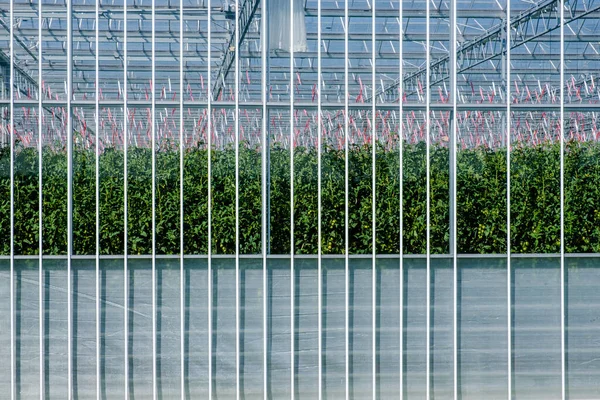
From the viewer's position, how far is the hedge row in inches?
210

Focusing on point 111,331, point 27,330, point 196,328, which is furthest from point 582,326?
point 27,330

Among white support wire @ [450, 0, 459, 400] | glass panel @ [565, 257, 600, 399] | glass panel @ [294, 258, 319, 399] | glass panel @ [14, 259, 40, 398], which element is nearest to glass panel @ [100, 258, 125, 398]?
glass panel @ [14, 259, 40, 398]

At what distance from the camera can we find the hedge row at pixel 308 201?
17.5 ft

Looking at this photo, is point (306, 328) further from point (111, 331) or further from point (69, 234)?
point (69, 234)

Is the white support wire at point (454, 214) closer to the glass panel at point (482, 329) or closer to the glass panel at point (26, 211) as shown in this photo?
the glass panel at point (482, 329)

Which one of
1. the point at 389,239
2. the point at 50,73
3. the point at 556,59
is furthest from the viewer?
the point at 50,73

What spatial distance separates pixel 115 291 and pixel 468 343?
7.39ft

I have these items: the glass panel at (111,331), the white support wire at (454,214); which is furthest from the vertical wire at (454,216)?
the glass panel at (111,331)

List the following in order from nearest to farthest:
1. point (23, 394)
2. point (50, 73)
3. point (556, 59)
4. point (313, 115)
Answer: point (23, 394)
point (313, 115)
point (556, 59)
point (50, 73)

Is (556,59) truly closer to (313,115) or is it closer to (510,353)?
(313,115)

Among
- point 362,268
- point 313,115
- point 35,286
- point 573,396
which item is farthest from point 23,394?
point 313,115

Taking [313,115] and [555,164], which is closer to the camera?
[555,164]

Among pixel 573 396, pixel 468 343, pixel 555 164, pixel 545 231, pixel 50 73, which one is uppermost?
pixel 50 73

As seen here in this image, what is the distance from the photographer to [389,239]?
17.9ft
